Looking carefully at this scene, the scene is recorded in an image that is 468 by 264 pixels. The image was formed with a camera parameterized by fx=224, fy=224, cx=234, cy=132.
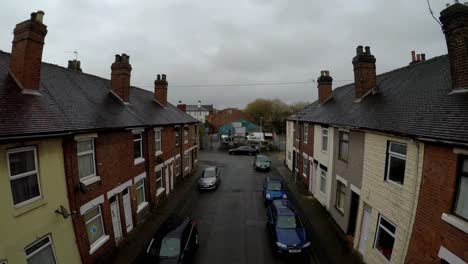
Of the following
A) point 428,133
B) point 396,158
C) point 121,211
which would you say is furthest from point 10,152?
point 396,158

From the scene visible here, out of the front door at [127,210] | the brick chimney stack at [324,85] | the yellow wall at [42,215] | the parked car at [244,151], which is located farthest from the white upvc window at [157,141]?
the parked car at [244,151]

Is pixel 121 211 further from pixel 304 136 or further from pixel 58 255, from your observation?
pixel 304 136

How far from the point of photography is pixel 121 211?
11188mm

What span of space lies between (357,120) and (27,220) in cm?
1300

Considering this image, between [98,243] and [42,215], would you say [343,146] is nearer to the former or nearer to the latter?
[98,243]

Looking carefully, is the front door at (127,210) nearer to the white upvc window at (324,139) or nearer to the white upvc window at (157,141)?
the white upvc window at (157,141)

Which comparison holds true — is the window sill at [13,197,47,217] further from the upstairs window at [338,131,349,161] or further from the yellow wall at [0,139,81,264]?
the upstairs window at [338,131,349,161]

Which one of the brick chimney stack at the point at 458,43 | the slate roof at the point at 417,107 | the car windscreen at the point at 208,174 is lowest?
the car windscreen at the point at 208,174

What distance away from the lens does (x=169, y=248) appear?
8523mm

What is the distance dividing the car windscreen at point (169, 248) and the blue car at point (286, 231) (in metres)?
4.28

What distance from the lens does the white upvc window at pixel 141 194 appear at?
1327 cm

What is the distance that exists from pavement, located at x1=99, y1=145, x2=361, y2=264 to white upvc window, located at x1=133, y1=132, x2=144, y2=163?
3811mm

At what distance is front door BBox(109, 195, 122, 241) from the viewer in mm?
10719

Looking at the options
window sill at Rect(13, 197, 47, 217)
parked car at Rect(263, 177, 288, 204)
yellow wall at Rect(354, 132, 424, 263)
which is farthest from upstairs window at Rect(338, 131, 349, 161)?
window sill at Rect(13, 197, 47, 217)
